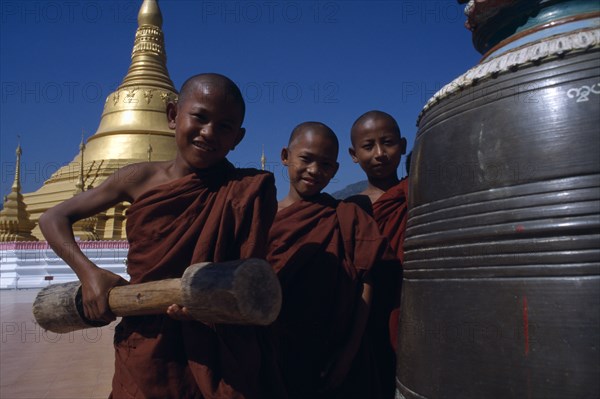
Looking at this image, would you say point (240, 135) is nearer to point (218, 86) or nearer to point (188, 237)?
point (218, 86)

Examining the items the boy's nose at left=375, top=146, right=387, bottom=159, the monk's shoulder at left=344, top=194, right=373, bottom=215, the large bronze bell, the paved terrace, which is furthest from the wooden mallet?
the paved terrace

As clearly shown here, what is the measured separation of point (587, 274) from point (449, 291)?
17.7 inches

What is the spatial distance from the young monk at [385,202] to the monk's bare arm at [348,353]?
0.76ft

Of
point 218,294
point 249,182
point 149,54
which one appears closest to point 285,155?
point 249,182

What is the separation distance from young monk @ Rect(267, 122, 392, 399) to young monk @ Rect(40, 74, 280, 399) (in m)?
0.41

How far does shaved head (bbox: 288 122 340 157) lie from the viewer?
2.79 metres

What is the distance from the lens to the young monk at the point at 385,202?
8.89 ft

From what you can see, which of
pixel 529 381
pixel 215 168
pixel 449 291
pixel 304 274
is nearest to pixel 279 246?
pixel 304 274

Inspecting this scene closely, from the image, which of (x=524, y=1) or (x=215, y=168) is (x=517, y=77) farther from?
(x=215, y=168)

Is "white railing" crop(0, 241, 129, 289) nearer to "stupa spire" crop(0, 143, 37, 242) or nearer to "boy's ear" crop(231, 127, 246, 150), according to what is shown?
"stupa spire" crop(0, 143, 37, 242)

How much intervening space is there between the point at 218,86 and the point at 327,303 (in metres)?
1.13

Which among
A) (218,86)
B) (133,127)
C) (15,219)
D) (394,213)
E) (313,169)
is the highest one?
(133,127)

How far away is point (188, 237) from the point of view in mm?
2094

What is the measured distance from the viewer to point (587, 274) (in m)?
1.50
